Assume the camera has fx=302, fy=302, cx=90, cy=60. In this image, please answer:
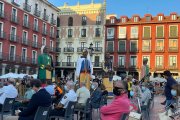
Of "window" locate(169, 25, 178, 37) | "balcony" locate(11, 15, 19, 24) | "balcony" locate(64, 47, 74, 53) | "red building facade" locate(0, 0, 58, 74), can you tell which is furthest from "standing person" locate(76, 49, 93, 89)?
"balcony" locate(64, 47, 74, 53)

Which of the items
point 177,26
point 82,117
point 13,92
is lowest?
point 82,117

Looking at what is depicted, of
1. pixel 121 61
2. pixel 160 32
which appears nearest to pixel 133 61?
pixel 121 61

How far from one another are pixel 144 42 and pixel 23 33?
1918 cm

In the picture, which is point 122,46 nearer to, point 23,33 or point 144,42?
point 144,42

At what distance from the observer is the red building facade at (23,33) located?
120 ft

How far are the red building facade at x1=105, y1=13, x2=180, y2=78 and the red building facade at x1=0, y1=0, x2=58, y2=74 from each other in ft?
35.0

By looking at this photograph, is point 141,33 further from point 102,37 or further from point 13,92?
point 13,92

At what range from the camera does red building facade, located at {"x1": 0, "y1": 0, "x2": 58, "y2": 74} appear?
3659cm

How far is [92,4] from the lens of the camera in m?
52.0

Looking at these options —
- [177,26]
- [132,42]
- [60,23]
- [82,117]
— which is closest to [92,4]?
[60,23]

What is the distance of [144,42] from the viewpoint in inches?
1891

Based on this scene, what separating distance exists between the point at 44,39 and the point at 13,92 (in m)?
37.7

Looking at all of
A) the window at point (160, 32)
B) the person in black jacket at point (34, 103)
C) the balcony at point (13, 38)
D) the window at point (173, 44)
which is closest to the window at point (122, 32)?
the window at point (160, 32)

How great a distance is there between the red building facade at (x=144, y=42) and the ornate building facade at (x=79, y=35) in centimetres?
166
